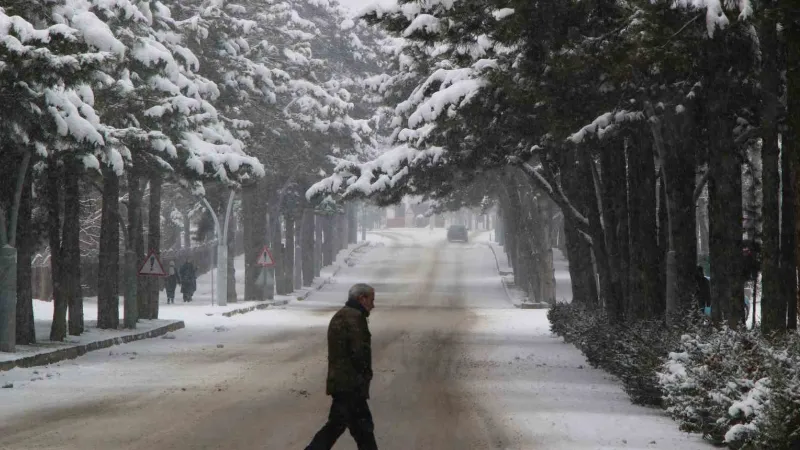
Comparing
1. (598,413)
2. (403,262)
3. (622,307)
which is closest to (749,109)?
(622,307)

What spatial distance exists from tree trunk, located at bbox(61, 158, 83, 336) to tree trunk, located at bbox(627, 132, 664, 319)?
1156 centimetres

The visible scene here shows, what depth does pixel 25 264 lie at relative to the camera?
87.6 ft

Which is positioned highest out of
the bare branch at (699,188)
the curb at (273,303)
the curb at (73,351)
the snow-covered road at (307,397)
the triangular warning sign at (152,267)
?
the bare branch at (699,188)

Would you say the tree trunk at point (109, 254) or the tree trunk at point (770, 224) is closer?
the tree trunk at point (770, 224)

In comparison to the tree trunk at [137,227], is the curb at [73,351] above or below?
below

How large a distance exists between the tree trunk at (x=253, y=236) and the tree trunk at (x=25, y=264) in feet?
92.7

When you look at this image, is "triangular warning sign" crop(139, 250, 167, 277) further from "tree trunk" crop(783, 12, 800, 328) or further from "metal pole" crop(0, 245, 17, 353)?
"tree trunk" crop(783, 12, 800, 328)

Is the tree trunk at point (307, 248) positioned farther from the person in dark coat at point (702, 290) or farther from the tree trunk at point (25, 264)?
the person in dark coat at point (702, 290)

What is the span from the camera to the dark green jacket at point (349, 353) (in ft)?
35.4

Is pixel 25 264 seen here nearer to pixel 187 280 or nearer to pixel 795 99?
pixel 795 99

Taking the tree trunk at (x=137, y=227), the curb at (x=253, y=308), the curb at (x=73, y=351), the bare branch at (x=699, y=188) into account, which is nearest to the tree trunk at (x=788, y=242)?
the bare branch at (x=699, y=188)

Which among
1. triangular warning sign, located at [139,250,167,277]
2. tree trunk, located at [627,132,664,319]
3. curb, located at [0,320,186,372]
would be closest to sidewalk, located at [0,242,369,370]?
curb, located at [0,320,186,372]

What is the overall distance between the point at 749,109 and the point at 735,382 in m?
9.88

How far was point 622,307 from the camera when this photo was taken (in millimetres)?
24812
